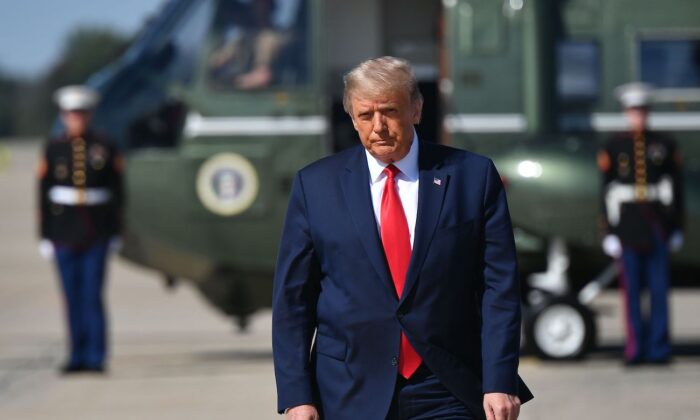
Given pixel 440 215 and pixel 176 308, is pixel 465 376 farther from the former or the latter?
pixel 176 308

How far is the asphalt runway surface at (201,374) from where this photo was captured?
26.2 feet

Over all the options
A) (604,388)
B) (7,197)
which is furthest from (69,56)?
(604,388)

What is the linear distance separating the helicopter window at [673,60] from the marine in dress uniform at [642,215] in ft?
1.11

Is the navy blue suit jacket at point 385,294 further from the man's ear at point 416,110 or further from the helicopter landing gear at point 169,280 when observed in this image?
the helicopter landing gear at point 169,280

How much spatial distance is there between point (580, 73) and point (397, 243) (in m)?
6.03

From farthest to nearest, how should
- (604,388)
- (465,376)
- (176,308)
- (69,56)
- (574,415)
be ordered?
(69,56), (176,308), (604,388), (574,415), (465,376)

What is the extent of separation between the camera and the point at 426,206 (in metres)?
4.03

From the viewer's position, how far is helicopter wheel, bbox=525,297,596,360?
31.8 feet

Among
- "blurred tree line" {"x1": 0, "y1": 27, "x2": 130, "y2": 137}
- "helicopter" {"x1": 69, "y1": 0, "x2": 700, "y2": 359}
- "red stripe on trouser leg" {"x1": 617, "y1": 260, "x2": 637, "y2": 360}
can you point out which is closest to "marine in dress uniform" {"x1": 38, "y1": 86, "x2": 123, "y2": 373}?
"helicopter" {"x1": 69, "y1": 0, "x2": 700, "y2": 359}

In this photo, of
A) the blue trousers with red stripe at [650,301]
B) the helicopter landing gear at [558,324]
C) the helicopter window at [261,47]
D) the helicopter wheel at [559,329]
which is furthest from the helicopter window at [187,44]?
the blue trousers with red stripe at [650,301]

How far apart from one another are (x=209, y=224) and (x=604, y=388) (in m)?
2.87

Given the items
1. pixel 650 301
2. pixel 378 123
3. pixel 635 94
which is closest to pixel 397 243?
pixel 378 123

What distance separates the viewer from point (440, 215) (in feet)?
13.2

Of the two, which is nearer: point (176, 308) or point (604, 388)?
point (604, 388)
